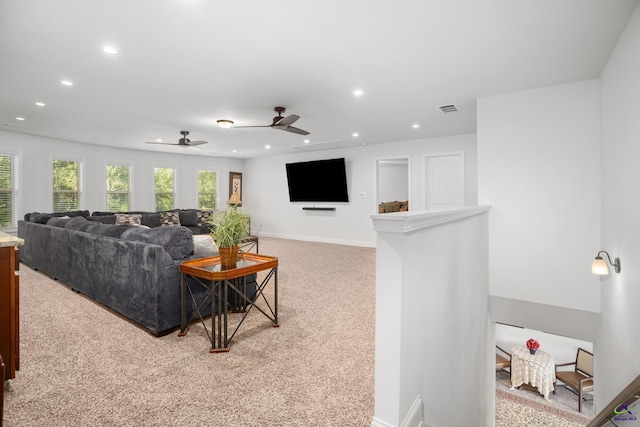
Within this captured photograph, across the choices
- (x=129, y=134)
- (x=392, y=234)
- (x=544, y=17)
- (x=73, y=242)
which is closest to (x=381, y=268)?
(x=392, y=234)

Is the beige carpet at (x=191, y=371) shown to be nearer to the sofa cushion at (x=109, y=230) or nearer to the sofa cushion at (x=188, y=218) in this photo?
the sofa cushion at (x=109, y=230)

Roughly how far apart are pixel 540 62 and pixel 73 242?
5476 millimetres

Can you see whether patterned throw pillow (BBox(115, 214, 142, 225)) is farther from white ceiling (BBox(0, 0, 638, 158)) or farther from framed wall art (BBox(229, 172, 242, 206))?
framed wall art (BBox(229, 172, 242, 206))

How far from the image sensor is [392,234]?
150cm

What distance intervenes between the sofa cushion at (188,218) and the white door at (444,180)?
5.52m

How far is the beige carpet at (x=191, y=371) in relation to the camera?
1.81 m

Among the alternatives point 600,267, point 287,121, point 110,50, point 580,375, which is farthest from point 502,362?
point 110,50

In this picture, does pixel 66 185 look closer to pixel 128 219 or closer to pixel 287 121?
pixel 128 219

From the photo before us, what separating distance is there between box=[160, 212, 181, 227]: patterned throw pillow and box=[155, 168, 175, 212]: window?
167 cm

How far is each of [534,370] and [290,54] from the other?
296 inches

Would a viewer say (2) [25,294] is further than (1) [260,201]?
No

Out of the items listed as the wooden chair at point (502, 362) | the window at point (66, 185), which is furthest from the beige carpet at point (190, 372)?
the wooden chair at point (502, 362)

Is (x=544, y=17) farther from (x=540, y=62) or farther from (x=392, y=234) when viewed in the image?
(x=392, y=234)

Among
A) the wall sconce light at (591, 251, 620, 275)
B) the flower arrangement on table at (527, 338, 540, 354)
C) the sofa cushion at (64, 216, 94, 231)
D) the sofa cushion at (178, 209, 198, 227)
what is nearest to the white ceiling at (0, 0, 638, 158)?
the sofa cushion at (64, 216, 94, 231)
